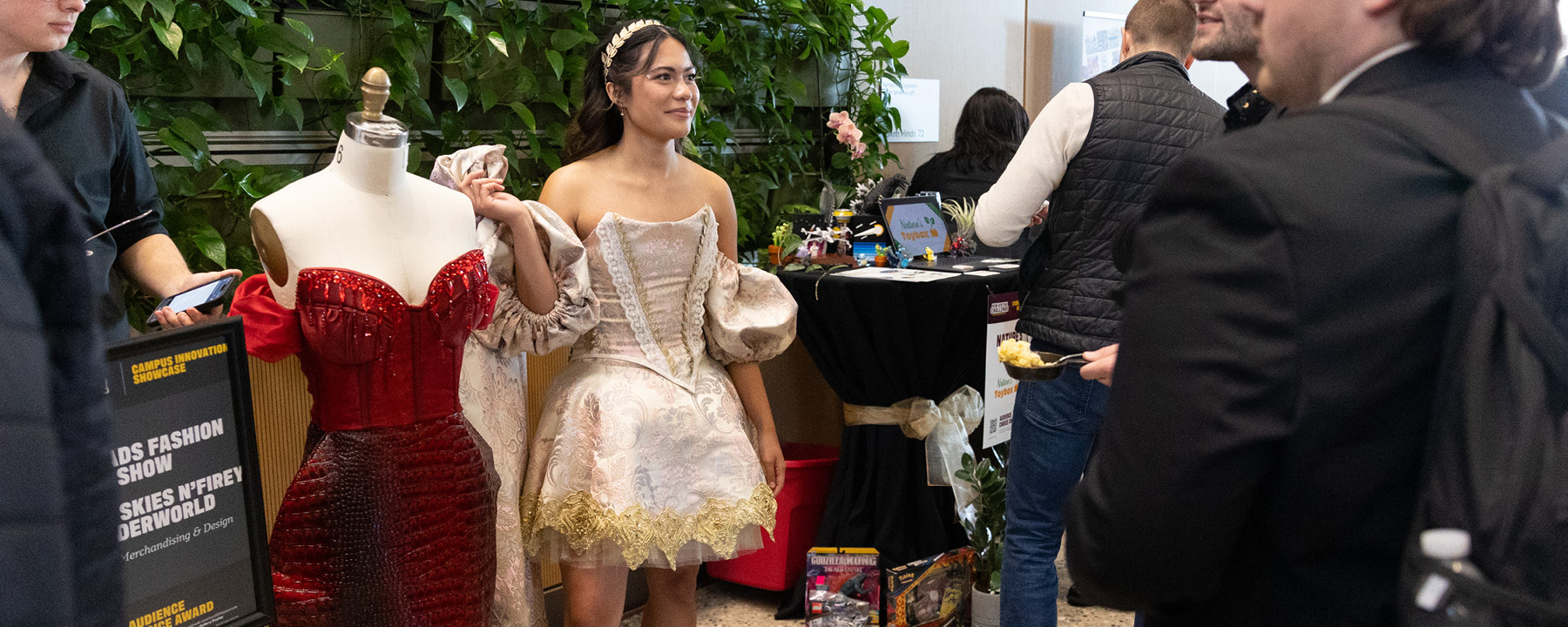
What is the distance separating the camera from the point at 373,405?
1.65m

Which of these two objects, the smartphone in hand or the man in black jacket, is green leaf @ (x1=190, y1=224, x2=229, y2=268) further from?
the man in black jacket

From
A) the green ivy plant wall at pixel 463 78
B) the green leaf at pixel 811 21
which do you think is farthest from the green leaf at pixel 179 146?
the green leaf at pixel 811 21

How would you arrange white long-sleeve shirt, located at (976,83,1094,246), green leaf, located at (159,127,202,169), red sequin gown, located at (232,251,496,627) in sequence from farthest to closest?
green leaf, located at (159,127,202,169), white long-sleeve shirt, located at (976,83,1094,246), red sequin gown, located at (232,251,496,627)

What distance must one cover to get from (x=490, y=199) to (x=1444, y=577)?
1610mm

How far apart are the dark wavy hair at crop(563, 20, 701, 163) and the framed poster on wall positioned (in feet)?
3.27

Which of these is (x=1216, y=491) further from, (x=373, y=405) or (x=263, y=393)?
(x=263, y=393)

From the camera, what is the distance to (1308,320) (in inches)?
30.4

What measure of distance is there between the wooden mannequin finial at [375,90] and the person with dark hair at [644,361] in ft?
1.33

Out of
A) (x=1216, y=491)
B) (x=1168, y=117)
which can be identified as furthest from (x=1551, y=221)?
(x=1168, y=117)

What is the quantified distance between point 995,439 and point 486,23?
1.74 m

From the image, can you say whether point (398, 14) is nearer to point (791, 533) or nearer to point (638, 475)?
point (638, 475)

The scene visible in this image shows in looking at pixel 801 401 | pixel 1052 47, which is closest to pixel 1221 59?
pixel 801 401

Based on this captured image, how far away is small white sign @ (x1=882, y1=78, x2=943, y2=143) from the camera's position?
458 cm

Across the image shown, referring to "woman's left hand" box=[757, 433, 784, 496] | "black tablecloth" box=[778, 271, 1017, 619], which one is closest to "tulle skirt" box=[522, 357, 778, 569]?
"woman's left hand" box=[757, 433, 784, 496]
